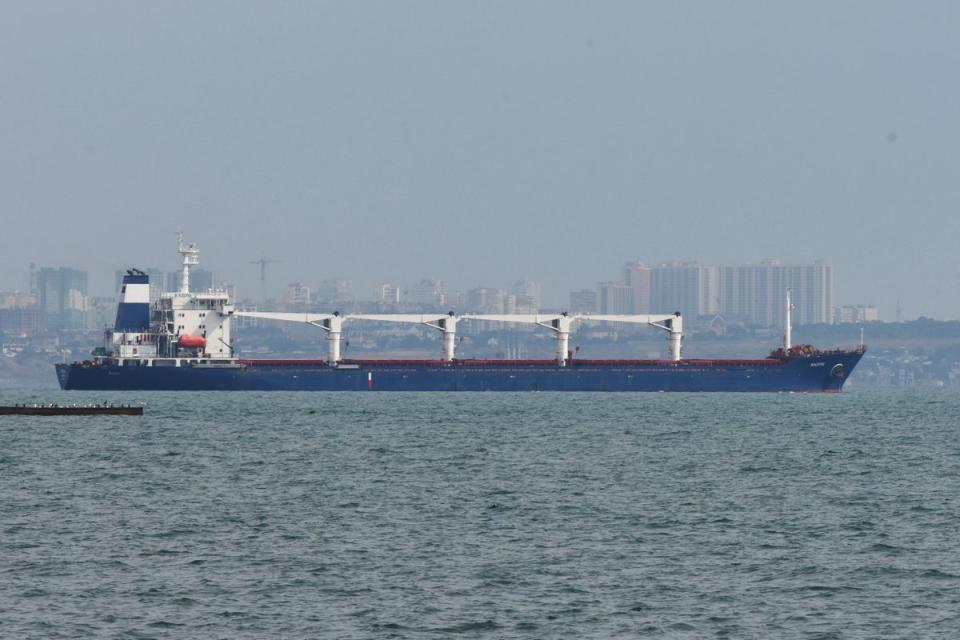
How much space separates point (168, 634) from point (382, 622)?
12.9ft

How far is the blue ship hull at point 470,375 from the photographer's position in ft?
445

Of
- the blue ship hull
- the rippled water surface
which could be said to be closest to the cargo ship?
the blue ship hull

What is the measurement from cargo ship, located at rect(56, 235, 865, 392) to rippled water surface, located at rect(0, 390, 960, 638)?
58.8m

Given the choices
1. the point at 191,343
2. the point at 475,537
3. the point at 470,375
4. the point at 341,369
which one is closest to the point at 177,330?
the point at 191,343

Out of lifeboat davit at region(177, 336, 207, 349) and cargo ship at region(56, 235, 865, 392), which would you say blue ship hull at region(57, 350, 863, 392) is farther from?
lifeboat davit at region(177, 336, 207, 349)

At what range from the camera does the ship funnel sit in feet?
465

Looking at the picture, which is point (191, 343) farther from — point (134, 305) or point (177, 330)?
point (134, 305)

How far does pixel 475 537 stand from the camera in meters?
39.8

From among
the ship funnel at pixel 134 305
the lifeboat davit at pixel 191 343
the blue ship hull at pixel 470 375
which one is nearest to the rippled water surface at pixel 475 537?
the blue ship hull at pixel 470 375

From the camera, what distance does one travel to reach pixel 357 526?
4178 cm

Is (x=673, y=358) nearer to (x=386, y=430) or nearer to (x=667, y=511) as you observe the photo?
(x=386, y=430)

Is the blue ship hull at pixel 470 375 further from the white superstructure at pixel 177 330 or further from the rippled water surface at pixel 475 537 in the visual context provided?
the rippled water surface at pixel 475 537

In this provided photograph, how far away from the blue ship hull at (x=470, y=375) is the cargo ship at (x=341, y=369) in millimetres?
86

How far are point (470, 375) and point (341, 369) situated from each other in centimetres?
1120
